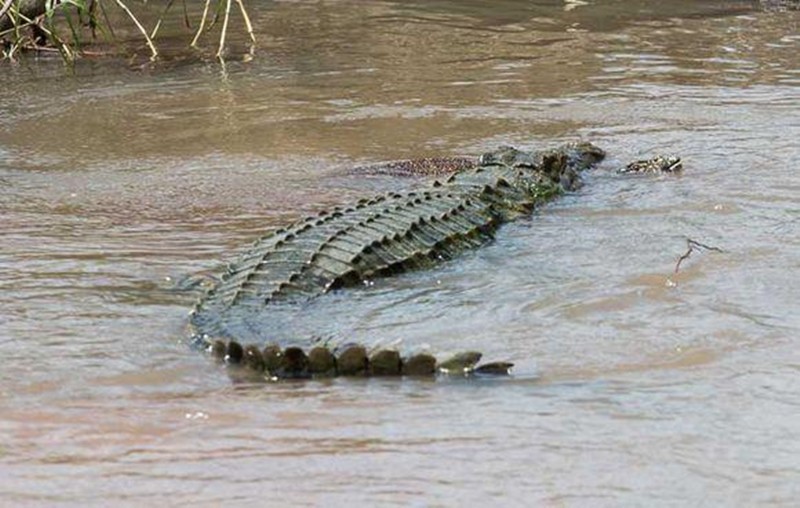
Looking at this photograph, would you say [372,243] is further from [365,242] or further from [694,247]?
[694,247]

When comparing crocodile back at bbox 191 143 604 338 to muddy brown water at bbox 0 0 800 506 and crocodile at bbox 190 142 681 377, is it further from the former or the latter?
muddy brown water at bbox 0 0 800 506

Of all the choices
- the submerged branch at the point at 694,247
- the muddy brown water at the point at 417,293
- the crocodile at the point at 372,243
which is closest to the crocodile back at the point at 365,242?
the crocodile at the point at 372,243

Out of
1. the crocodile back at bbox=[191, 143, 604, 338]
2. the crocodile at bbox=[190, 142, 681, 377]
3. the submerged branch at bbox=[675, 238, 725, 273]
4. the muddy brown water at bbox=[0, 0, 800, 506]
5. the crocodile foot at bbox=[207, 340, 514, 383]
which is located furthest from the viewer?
the submerged branch at bbox=[675, 238, 725, 273]

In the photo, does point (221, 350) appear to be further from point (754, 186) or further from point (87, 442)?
point (754, 186)

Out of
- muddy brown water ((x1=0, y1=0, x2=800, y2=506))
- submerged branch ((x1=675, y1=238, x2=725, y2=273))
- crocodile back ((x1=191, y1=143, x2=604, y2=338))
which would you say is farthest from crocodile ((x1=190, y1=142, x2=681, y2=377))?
submerged branch ((x1=675, y1=238, x2=725, y2=273))

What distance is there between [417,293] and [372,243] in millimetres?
377

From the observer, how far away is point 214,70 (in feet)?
39.5

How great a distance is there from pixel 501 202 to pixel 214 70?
5329mm

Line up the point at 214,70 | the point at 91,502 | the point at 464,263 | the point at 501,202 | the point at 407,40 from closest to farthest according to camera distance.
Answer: the point at 91,502
the point at 464,263
the point at 501,202
the point at 214,70
the point at 407,40

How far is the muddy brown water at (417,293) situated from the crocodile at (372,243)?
106 mm

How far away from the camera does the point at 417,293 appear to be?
5887 mm

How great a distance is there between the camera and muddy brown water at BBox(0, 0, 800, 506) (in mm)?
3971

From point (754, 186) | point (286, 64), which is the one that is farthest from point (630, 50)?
point (754, 186)

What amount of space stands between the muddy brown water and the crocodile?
0.11m
